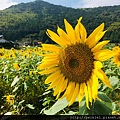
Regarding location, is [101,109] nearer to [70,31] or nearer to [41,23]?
[70,31]

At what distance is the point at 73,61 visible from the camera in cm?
105

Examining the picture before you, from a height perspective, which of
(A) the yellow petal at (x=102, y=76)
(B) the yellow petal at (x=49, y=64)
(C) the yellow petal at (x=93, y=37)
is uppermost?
(C) the yellow petal at (x=93, y=37)

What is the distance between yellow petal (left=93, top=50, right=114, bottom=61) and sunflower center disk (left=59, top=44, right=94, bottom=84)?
36mm

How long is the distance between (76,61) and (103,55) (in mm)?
123

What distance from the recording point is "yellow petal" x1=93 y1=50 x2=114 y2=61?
93cm

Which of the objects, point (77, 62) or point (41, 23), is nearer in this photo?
point (77, 62)

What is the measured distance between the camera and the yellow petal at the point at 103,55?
0.93 meters

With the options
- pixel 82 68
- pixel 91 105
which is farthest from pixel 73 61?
pixel 91 105

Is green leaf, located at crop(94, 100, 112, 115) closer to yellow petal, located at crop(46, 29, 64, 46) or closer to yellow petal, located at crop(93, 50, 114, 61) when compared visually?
yellow petal, located at crop(93, 50, 114, 61)

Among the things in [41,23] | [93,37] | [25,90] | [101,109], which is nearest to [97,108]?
[101,109]

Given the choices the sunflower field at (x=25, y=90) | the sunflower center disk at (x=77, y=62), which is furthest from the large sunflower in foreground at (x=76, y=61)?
the sunflower field at (x=25, y=90)

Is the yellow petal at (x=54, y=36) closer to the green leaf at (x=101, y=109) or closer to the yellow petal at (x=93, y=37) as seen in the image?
the yellow petal at (x=93, y=37)

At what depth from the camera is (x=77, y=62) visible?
3.39 ft

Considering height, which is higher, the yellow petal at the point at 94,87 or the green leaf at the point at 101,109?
the yellow petal at the point at 94,87
